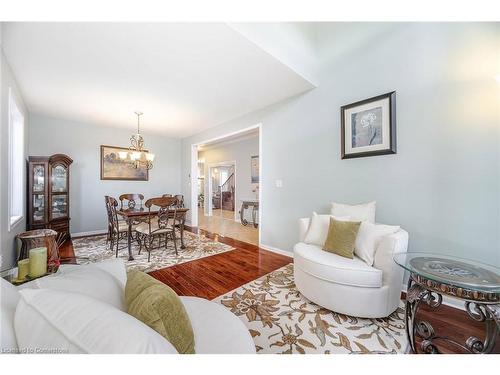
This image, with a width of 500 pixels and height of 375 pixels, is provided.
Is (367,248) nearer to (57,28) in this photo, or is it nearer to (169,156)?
(57,28)

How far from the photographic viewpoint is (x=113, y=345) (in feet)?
1.61

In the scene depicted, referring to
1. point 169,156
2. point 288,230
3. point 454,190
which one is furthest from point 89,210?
point 454,190

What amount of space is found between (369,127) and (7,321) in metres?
3.00

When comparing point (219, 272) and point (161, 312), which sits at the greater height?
point (161, 312)

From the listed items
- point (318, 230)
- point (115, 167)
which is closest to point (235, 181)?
point (115, 167)

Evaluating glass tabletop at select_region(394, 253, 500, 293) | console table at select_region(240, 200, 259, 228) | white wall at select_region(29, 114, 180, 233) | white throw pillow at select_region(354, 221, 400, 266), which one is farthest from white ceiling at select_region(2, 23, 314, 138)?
console table at select_region(240, 200, 259, 228)

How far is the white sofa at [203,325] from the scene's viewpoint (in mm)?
550

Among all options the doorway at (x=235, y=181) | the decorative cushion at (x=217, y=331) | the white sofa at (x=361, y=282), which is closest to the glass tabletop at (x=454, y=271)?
the white sofa at (x=361, y=282)

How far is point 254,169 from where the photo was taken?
20.6 ft

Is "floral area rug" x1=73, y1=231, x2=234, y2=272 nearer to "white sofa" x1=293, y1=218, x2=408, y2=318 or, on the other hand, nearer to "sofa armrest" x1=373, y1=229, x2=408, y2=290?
"white sofa" x1=293, y1=218, x2=408, y2=318

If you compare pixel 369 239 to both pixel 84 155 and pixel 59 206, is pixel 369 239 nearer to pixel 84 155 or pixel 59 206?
pixel 59 206

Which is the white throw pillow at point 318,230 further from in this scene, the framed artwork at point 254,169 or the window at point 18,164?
the window at point 18,164

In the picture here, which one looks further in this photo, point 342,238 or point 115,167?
point 115,167

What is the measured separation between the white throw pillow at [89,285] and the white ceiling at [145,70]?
6.64 ft
